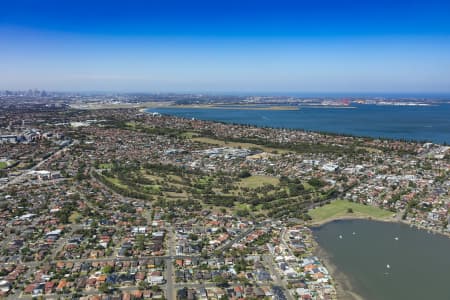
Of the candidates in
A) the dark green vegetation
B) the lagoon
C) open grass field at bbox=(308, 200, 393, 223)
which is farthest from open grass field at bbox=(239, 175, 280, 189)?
the lagoon

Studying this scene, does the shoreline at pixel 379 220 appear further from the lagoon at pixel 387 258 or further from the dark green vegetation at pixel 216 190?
the dark green vegetation at pixel 216 190

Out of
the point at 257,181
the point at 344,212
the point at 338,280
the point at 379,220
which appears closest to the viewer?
the point at 338,280

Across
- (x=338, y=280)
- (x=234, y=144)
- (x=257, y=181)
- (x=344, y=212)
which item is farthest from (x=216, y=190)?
(x=234, y=144)

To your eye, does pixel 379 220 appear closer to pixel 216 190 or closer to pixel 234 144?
pixel 216 190

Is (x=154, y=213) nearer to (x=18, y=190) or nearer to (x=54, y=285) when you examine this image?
(x=54, y=285)

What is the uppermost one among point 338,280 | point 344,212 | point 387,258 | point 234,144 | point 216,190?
point 234,144

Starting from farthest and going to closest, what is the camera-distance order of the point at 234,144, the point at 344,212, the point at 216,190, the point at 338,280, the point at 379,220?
the point at 234,144, the point at 216,190, the point at 344,212, the point at 379,220, the point at 338,280

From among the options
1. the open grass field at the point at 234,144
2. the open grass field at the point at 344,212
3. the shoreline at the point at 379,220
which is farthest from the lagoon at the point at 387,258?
the open grass field at the point at 234,144
